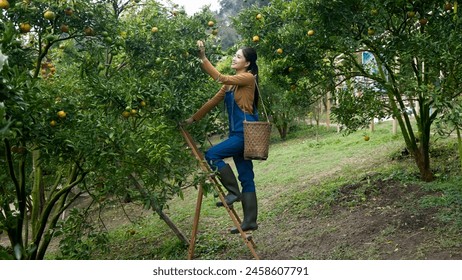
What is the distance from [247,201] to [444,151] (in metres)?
3.29

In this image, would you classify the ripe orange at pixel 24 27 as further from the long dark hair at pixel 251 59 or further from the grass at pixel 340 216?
the grass at pixel 340 216

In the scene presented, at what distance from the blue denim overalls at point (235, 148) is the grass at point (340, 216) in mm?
904

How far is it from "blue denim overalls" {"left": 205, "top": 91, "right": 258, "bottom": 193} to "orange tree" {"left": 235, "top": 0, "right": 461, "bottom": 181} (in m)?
1.08

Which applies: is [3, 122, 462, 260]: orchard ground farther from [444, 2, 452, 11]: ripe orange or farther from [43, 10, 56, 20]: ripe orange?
[43, 10, 56, 20]: ripe orange

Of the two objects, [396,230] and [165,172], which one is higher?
[165,172]

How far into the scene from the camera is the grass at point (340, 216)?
459cm

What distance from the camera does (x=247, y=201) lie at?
170 inches

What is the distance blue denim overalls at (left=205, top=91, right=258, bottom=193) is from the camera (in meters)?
4.17

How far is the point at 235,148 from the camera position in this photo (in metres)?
4.17

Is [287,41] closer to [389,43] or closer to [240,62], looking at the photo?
[389,43]

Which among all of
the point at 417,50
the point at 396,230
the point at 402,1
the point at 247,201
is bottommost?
the point at 396,230

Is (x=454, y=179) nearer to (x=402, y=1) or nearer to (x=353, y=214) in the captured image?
(x=353, y=214)

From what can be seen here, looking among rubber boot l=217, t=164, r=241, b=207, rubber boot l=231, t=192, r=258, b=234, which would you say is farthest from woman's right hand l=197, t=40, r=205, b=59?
rubber boot l=231, t=192, r=258, b=234
